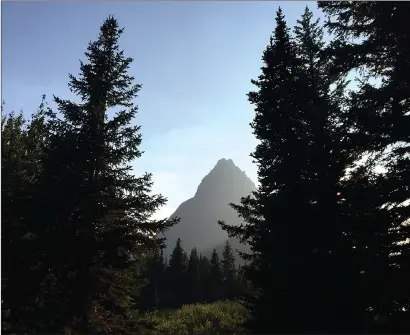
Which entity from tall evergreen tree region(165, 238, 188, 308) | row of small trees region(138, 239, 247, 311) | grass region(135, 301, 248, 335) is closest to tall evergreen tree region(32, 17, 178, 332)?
grass region(135, 301, 248, 335)

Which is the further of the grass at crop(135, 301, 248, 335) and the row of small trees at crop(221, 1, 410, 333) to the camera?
the grass at crop(135, 301, 248, 335)

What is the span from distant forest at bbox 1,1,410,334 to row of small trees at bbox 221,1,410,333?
0.04 metres

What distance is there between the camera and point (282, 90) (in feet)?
50.5

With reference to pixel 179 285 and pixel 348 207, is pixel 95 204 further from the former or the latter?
pixel 179 285

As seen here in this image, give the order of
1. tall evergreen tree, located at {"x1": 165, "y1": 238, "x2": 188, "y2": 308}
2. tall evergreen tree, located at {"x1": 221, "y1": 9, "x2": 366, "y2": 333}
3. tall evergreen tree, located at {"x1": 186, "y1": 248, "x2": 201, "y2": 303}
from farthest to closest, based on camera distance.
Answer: tall evergreen tree, located at {"x1": 165, "y1": 238, "x2": 188, "y2": 308} < tall evergreen tree, located at {"x1": 186, "y1": 248, "x2": 201, "y2": 303} < tall evergreen tree, located at {"x1": 221, "y1": 9, "x2": 366, "y2": 333}

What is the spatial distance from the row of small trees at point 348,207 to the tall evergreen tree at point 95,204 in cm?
520

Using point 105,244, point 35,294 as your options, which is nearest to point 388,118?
point 105,244

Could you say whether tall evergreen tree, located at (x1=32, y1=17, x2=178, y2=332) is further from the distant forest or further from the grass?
the grass

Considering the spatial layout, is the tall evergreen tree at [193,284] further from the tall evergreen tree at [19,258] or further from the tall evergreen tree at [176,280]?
the tall evergreen tree at [19,258]

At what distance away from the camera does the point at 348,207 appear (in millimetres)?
12523

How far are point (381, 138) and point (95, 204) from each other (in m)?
10.2

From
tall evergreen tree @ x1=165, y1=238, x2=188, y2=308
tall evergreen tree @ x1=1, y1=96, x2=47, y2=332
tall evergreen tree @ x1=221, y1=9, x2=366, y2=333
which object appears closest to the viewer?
tall evergreen tree @ x1=1, y1=96, x2=47, y2=332

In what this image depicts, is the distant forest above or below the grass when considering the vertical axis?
above

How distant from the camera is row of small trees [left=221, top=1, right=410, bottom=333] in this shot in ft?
33.8
